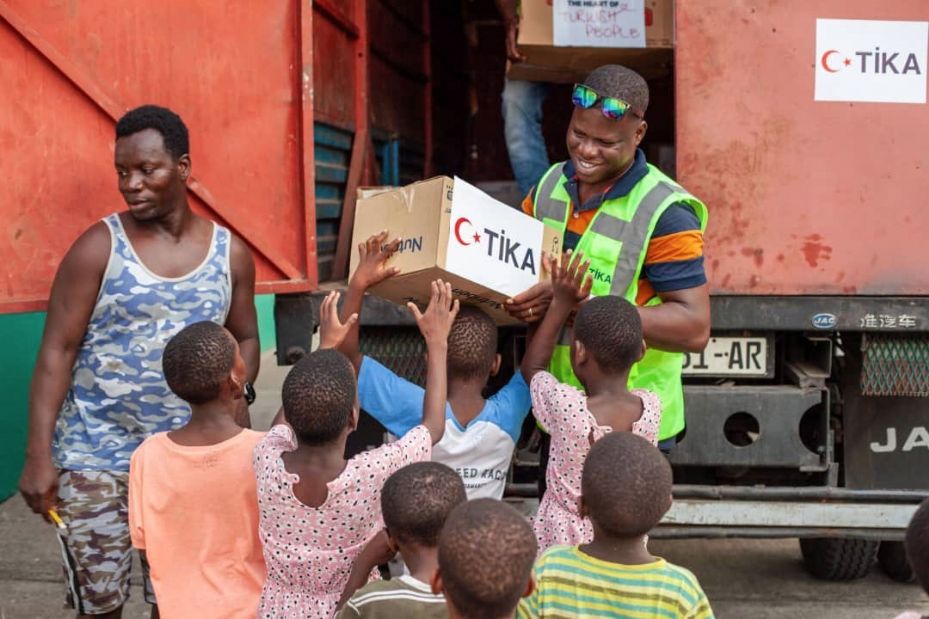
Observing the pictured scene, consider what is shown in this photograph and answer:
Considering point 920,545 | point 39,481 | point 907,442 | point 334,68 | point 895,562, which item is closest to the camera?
point 920,545

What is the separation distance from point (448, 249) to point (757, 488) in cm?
157

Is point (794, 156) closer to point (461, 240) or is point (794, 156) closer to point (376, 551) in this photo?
point (461, 240)

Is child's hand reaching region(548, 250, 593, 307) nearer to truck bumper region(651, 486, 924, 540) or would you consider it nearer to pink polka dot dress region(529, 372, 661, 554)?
pink polka dot dress region(529, 372, 661, 554)

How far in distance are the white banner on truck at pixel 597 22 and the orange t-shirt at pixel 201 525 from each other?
2.11 meters

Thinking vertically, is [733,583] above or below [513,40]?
below

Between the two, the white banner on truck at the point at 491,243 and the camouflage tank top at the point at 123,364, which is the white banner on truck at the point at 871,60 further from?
the camouflage tank top at the point at 123,364

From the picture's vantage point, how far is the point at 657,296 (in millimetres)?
3041

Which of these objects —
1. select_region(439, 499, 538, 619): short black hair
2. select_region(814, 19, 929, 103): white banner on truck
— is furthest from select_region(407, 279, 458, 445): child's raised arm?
select_region(814, 19, 929, 103): white banner on truck

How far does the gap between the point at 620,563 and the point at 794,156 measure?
6.10 ft

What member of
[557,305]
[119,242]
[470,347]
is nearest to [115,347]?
[119,242]

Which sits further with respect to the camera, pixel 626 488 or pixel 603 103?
pixel 603 103

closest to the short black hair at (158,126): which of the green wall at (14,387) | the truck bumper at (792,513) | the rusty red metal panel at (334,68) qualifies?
the rusty red metal panel at (334,68)

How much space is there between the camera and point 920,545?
196cm

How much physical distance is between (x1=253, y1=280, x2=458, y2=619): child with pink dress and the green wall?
3312 mm
